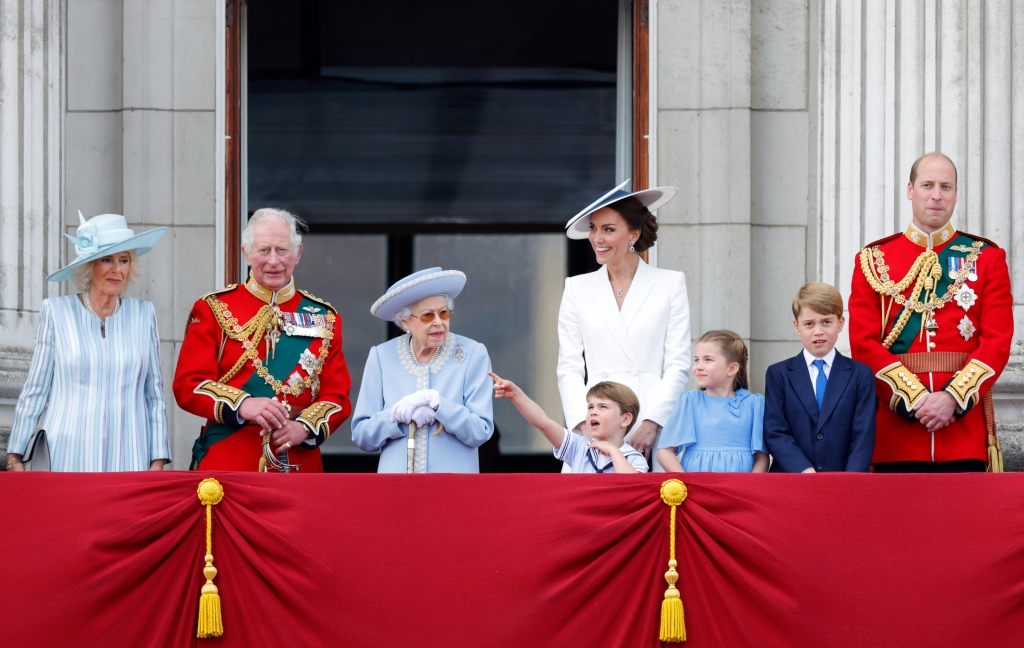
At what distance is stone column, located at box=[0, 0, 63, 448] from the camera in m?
7.00

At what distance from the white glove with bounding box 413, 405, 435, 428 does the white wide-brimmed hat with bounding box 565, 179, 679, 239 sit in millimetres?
1090

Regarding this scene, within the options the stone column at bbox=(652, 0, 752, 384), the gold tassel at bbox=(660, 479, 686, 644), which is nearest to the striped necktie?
the gold tassel at bbox=(660, 479, 686, 644)

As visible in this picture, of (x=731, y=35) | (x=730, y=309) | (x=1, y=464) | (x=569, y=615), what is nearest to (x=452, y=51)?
(x=731, y=35)

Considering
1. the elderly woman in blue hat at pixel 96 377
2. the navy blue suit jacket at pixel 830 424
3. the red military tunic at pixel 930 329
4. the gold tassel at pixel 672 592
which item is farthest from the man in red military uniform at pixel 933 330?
the elderly woman in blue hat at pixel 96 377

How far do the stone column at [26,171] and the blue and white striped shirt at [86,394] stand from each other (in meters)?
1.49

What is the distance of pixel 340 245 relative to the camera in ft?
37.9

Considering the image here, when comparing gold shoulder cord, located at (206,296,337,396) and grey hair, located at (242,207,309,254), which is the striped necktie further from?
grey hair, located at (242,207,309,254)

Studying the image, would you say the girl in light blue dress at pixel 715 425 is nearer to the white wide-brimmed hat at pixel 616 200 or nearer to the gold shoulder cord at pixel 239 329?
the white wide-brimmed hat at pixel 616 200

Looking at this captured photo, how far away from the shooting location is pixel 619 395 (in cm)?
535

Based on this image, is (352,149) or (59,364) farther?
(352,149)

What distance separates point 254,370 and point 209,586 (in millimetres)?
1183

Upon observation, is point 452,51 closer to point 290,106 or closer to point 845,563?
point 290,106

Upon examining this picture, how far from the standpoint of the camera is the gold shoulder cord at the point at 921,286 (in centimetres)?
564

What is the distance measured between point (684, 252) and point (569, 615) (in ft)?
11.6
